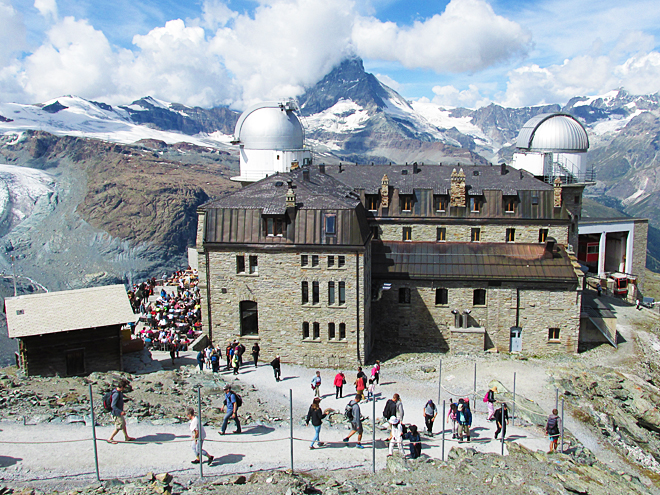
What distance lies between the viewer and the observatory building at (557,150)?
5828 cm

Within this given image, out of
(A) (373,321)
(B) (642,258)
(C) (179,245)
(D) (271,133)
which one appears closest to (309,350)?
(A) (373,321)

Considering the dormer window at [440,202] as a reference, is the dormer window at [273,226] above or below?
below

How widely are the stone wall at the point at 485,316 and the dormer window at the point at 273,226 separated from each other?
1130cm

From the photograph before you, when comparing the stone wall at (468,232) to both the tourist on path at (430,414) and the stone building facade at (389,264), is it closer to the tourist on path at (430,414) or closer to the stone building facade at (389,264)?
the stone building facade at (389,264)

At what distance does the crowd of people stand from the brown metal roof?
15.3 m

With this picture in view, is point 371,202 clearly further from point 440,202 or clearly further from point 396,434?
point 396,434

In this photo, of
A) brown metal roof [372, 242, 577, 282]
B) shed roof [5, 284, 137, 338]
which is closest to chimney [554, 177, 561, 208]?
brown metal roof [372, 242, 577, 282]

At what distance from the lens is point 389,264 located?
4759cm

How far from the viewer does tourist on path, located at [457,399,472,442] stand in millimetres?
25875

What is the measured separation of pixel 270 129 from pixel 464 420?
153 ft

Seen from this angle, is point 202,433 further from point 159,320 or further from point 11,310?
point 159,320

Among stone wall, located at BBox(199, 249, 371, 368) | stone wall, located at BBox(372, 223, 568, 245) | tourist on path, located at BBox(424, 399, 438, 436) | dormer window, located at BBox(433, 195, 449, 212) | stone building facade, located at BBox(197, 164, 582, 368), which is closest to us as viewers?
tourist on path, located at BBox(424, 399, 438, 436)

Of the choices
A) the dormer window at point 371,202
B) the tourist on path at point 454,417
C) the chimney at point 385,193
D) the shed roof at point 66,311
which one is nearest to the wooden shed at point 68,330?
the shed roof at point 66,311

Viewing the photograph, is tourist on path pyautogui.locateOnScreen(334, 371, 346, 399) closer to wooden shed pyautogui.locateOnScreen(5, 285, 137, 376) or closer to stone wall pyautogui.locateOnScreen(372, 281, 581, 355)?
wooden shed pyautogui.locateOnScreen(5, 285, 137, 376)
